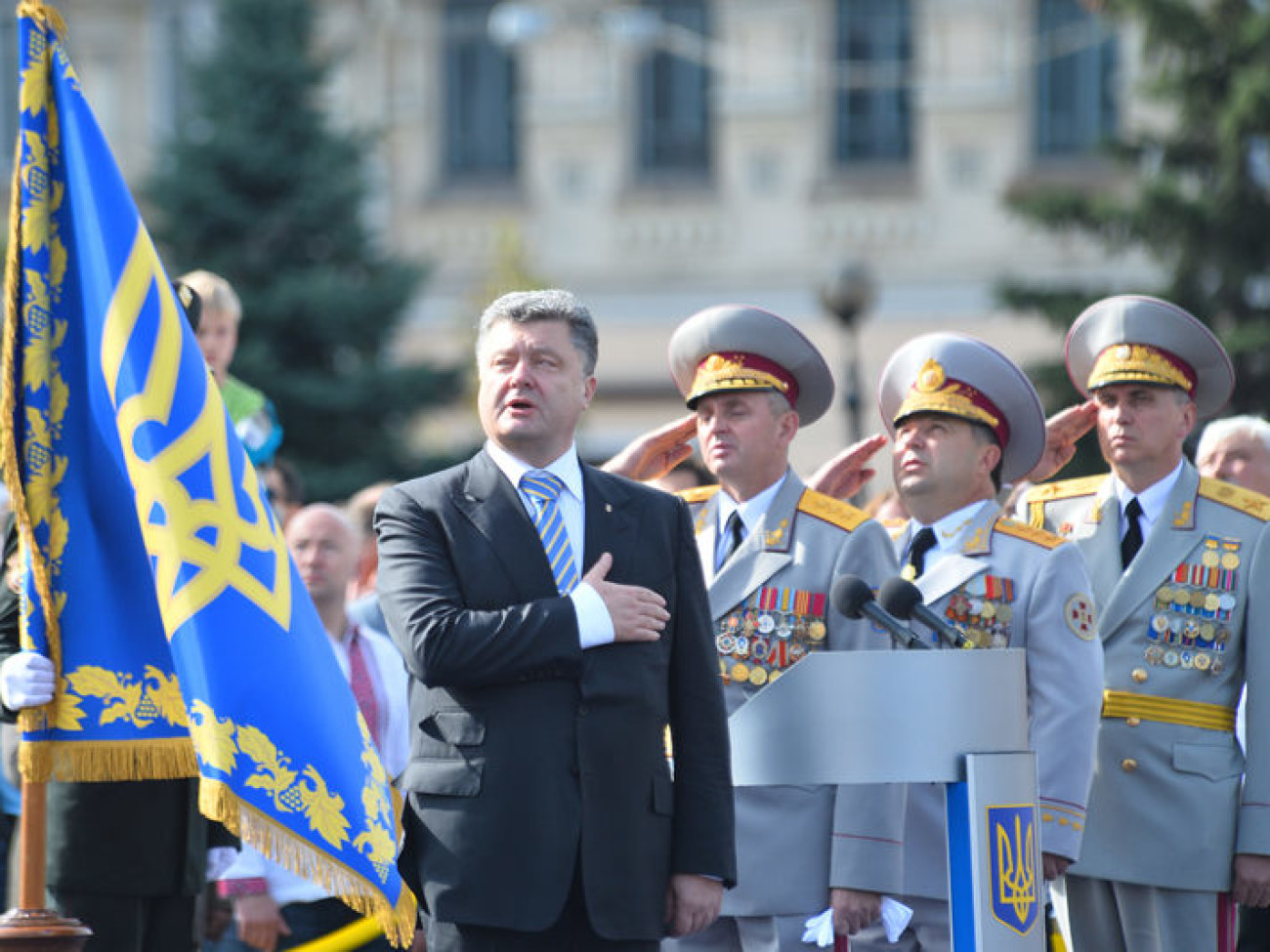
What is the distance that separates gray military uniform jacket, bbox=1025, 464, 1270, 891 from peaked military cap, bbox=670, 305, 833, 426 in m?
0.94

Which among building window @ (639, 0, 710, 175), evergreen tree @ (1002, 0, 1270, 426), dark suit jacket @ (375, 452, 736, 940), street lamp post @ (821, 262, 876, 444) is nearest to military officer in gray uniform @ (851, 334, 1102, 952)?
dark suit jacket @ (375, 452, 736, 940)

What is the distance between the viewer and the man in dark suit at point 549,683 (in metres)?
4.45

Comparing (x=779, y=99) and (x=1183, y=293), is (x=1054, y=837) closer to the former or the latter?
(x=1183, y=293)

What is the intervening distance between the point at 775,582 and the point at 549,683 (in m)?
1.28

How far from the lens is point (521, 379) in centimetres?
468

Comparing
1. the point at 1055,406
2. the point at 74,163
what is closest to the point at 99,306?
the point at 74,163

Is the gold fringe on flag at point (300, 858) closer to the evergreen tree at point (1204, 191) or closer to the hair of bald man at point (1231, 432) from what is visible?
the hair of bald man at point (1231, 432)

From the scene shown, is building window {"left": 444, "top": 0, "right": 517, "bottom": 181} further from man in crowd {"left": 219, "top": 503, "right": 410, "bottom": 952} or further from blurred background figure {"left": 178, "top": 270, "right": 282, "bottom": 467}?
man in crowd {"left": 219, "top": 503, "right": 410, "bottom": 952}

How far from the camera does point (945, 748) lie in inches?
179

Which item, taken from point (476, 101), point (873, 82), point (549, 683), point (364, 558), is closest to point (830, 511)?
point (549, 683)

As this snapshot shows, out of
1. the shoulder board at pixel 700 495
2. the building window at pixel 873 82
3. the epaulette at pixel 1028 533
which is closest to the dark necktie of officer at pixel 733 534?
the shoulder board at pixel 700 495

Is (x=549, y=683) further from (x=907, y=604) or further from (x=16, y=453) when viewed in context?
(x=16, y=453)

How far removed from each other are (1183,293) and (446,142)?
10.8m

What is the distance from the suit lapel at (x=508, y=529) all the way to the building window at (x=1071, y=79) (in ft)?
62.8
